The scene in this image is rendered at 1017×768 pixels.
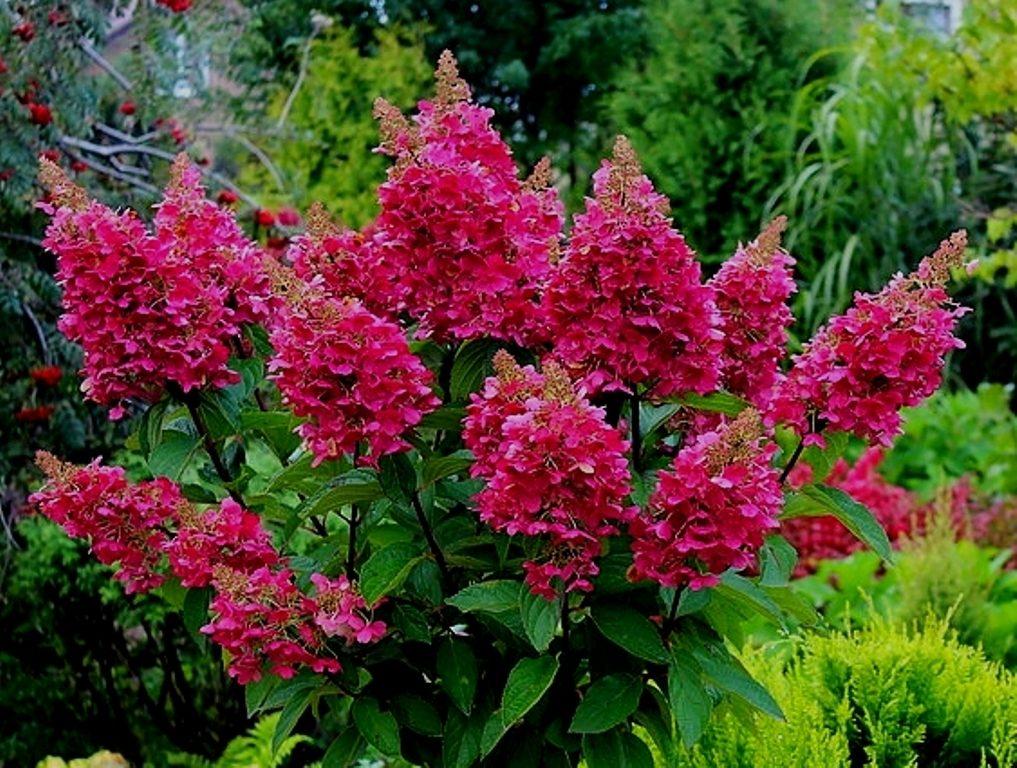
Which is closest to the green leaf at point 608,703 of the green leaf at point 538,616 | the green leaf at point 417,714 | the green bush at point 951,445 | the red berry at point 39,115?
the green leaf at point 538,616

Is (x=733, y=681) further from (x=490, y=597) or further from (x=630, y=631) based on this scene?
(x=490, y=597)

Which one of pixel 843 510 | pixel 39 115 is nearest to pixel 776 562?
pixel 843 510

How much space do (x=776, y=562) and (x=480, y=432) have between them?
50cm

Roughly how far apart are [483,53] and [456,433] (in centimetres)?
958

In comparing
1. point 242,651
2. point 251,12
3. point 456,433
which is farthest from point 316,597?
point 251,12

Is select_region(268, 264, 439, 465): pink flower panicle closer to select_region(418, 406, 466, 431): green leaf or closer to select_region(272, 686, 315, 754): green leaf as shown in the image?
select_region(418, 406, 466, 431): green leaf

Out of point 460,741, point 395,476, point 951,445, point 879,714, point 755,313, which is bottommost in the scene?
point 951,445

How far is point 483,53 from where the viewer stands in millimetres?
11227

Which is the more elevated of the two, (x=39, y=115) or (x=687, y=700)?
(x=39, y=115)

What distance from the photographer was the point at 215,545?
6.08 feet

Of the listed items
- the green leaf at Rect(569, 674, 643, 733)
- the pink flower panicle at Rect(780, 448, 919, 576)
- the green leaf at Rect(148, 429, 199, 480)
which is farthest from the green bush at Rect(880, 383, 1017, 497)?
the green leaf at Rect(148, 429, 199, 480)

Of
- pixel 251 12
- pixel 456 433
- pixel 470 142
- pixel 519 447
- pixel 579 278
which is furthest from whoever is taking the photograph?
pixel 251 12

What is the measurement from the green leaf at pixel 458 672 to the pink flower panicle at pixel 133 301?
0.47 m

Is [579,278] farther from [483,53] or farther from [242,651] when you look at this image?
[483,53]
